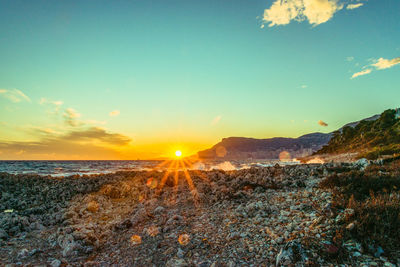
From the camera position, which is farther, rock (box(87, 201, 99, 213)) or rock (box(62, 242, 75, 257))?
rock (box(87, 201, 99, 213))

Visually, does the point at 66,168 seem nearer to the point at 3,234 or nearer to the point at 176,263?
the point at 3,234

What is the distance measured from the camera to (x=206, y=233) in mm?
6758

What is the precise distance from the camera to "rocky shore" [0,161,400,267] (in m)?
4.91

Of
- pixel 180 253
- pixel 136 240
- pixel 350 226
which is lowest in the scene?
pixel 136 240

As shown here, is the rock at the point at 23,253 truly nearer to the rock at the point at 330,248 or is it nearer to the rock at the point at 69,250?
the rock at the point at 69,250

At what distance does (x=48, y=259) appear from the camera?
639 centimetres

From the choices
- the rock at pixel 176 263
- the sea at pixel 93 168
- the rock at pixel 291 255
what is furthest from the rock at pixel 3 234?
the sea at pixel 93 168

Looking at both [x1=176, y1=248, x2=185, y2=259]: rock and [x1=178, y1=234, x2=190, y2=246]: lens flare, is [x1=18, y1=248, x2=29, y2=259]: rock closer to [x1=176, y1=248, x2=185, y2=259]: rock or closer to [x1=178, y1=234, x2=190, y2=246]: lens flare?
[x1=178, y1=234, x2=190, y2=246]: lens flare

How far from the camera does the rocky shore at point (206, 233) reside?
491 cm

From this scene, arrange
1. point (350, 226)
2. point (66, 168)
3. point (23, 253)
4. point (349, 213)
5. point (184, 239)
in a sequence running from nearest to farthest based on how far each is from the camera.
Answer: point (350, 226), point (349, 213), point (184, 239), point (23, 253), point (66, 168)

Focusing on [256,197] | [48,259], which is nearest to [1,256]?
[48,259]

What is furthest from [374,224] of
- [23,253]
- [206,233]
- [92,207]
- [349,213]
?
[92,207]

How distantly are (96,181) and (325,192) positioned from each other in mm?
16915

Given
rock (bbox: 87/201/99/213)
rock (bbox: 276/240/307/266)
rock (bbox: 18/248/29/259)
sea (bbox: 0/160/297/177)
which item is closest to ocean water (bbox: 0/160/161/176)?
sea (bbox: 0/160/297/177)
